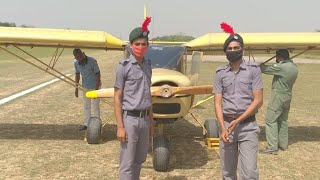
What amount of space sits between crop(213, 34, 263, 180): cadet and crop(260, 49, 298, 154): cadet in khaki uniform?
2.87 metres

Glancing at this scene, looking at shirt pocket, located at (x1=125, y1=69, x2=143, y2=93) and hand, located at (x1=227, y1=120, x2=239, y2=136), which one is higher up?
shirt pocket, located at (x1=125, y1=69, x2=143, y2=93)

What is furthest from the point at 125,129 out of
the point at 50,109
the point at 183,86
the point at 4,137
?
the point at 50,109

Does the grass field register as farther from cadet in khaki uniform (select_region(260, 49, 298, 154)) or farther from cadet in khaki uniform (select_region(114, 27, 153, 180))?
cadet in khaki uniform (select_region(114, 27, 153, 180))

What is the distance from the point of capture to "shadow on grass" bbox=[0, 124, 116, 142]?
809 cm

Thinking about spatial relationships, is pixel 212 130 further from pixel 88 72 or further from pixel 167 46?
pixel 88 72

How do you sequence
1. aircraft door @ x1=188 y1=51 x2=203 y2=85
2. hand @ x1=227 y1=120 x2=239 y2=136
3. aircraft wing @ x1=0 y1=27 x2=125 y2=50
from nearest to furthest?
1. hand @ x1=227 y1=120 x2=239 y2=136
2. aircraft wing @ x1=0 y1=27 x2=125 y2=50
3. aircraft door @ x1=188 y1=51 x2=203 y2=85

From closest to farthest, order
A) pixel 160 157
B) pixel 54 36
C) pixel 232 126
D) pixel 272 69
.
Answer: pixel 232 126 → pixel 160 157 → pixel 272 69 → pixel 54 36

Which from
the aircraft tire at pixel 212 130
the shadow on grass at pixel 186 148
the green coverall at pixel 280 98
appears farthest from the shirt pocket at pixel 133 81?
the aircraft tire at pixel 212 130

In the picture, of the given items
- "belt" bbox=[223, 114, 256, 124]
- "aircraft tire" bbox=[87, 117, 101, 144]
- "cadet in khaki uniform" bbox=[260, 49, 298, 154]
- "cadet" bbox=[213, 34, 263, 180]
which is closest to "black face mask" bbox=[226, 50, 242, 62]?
"cadet" bbox=[213, 34, 263, 180]

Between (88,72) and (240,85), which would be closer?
(240,85)

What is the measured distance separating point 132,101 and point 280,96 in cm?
388

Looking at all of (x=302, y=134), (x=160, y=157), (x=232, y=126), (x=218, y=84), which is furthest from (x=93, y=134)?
(x=302, y=134)

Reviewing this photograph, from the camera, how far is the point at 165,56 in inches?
284

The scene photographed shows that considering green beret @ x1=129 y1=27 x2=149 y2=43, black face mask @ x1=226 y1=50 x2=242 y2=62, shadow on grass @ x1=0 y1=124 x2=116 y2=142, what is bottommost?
shadow on grass @ x1=0 y1=124 x2=116 y2=142
